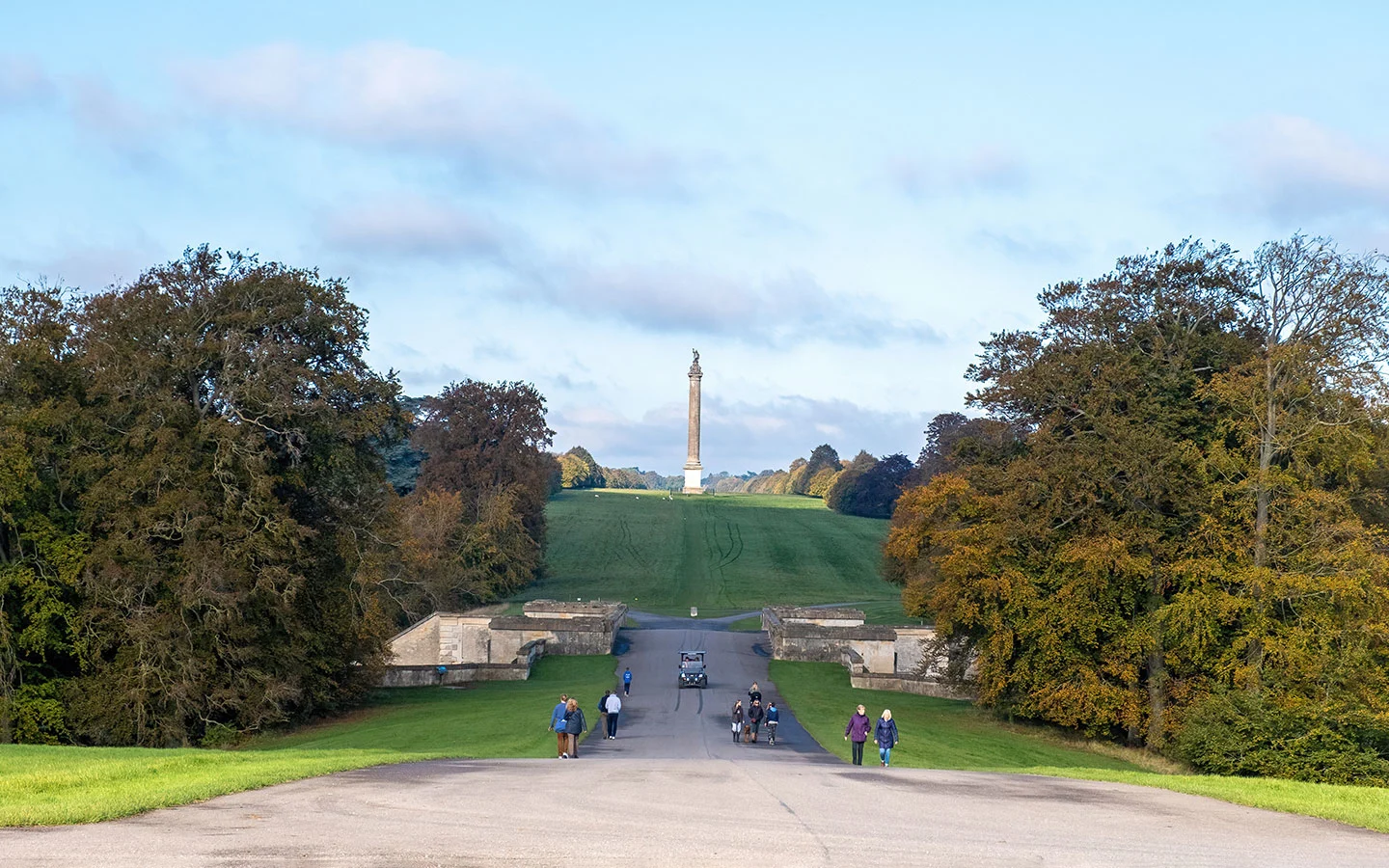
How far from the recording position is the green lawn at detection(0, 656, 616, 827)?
15914mm

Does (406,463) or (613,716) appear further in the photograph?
(406,463)

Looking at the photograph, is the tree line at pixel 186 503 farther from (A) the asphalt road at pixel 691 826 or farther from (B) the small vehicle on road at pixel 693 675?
(A) the asphalt road at pixel 691 826

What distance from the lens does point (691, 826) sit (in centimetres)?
1538

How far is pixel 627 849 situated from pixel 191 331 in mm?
29172

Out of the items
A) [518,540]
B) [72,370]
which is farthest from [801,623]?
[72,370]

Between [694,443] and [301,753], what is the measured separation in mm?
124035

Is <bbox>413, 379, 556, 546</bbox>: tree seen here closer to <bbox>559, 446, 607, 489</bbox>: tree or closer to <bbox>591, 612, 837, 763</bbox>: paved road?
<bbox>591, 612, 837, 763</bbox>: paved road

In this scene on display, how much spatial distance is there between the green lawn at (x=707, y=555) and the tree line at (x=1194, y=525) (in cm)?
3750

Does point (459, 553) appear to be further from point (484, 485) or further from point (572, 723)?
point (572, 723)

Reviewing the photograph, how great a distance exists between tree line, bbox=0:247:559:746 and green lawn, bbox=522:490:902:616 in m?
39.5

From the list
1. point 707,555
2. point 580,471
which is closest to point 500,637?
point 707,555

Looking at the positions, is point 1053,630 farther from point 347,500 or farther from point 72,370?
point 72,370

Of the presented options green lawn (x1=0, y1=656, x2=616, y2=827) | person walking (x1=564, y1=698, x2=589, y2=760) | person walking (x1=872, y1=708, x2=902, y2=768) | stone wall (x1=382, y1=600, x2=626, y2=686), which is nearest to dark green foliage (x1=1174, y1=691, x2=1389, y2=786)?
person walking (x1=872, y1=708, x2=902, y2=768)

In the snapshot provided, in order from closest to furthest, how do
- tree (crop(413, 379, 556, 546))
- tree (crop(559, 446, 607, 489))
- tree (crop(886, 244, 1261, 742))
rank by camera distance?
tree (crop(886, 244, 1261, 742)), tree (crop(413, 379, 556, 546)), tree (crop(559, 446, 607, 489))
